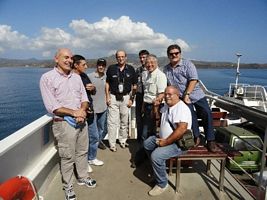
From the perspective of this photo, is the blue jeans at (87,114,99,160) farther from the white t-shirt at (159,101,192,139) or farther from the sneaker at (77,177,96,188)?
the white t-shirt at (159,101,192,139)

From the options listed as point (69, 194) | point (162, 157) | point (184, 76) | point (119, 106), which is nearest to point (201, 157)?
point (162, 157)

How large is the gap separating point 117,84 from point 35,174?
1.87 metres

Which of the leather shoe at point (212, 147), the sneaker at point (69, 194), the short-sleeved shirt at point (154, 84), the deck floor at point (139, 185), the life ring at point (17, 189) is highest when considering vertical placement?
the short-sleeved shirt at point (154, 84)

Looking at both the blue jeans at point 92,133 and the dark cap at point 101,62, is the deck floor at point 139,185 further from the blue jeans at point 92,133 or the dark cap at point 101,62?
the dark cap at point 101,62

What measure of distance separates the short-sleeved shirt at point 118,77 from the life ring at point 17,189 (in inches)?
90.4

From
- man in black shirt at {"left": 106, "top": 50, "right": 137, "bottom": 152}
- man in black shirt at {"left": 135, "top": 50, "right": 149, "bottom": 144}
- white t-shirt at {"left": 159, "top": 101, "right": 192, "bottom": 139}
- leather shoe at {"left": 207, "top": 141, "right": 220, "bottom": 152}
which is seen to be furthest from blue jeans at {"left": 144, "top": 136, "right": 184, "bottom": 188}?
man in black shirt at {"left": 106, "top": 50, "right": 137, "bottom": 152}

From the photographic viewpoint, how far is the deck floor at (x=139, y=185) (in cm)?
296

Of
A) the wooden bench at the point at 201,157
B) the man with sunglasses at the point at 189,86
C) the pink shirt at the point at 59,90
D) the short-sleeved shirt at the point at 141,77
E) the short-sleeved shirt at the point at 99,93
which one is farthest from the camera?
the short-sleeved shirt at the point at 141,77

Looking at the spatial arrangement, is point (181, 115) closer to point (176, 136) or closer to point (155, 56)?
point (176, 136)

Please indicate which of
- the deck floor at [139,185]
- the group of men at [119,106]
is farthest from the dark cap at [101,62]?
the deck floor at [139,185]

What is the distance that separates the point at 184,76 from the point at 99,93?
48.9 inches

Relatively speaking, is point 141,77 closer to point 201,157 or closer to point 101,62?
point 101,62

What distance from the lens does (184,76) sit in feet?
11.0

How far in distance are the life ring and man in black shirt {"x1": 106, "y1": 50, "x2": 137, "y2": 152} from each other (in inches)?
87.5
